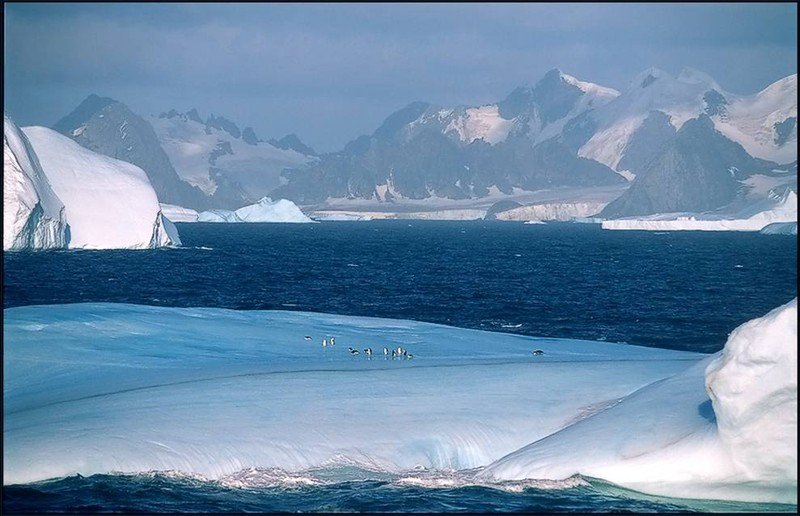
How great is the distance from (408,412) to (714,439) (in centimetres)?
578

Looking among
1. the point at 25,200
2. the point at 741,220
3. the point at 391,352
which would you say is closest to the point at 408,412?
the point at 391,352

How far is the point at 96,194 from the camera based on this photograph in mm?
62094

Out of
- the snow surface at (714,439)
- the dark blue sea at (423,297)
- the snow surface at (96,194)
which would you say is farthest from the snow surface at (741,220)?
the snow surface at (714,439)

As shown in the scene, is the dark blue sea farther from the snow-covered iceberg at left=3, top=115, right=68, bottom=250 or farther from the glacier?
the snow-covered iceberg at left=3, top=115, right=68, bottom=250

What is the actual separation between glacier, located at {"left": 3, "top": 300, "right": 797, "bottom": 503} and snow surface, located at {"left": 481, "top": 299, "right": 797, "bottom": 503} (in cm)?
2

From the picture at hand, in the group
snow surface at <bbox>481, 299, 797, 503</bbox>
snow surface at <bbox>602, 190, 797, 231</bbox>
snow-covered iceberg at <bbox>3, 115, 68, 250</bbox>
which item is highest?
snow surface at <bbox>602, 190, 797, 231</bbox>

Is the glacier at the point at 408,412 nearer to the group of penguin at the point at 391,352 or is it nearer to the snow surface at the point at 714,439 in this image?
the snow surface at the point at 714,439

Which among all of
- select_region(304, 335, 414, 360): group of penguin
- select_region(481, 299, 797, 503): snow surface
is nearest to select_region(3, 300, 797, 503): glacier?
select_region(481, 299, 797, 503): snow surface

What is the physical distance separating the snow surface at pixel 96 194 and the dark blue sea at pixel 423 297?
1.51m

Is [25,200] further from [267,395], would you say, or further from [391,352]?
[267,395]

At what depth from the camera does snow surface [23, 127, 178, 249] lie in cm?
6147

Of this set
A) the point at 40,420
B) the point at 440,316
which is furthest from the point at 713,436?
the point at 440,316

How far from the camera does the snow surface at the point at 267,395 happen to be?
1540 cm

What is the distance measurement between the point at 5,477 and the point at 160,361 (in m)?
8.64
